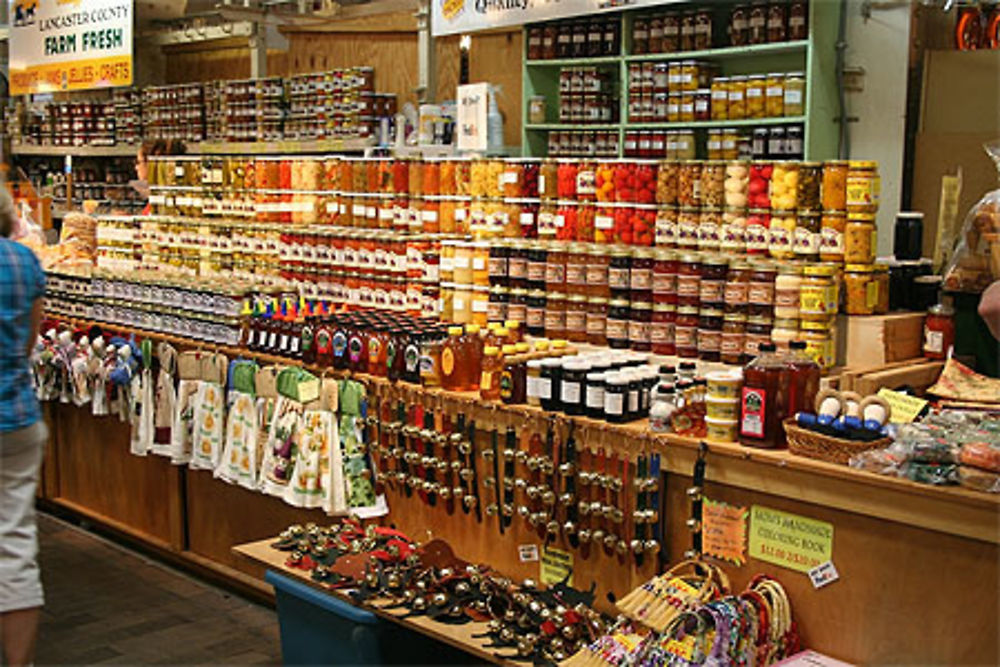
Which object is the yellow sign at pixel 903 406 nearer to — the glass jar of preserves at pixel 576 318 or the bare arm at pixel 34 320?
the glass jar of preserves at pixel 576 318

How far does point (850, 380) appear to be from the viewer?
3.35 meters

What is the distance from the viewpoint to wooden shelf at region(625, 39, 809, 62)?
5520mm

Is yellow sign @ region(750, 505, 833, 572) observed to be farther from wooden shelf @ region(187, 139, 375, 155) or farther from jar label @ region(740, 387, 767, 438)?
wooden shelf @ region(187, 139, 375, 155)

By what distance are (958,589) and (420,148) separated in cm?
425

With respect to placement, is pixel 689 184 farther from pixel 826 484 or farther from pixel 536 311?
pixel 826 484

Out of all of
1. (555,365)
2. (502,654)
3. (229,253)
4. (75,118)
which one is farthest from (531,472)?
(75,118)

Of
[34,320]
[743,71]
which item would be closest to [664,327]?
[34,320]

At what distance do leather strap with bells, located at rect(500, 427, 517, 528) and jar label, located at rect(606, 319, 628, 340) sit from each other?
522 millimetres

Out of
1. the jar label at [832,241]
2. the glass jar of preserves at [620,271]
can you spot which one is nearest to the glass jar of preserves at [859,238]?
the jar label at [832,241]

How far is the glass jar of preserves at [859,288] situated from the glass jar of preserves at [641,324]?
616mm

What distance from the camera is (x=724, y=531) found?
307 cm

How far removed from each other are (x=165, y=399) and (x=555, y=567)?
7.40 ft

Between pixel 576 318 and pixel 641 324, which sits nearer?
pixel 641 324

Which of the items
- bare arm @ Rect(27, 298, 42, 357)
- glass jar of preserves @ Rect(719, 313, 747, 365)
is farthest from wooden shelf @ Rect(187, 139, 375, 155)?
glass jar of preserves @ Rect(719, 313, 747, 365)
